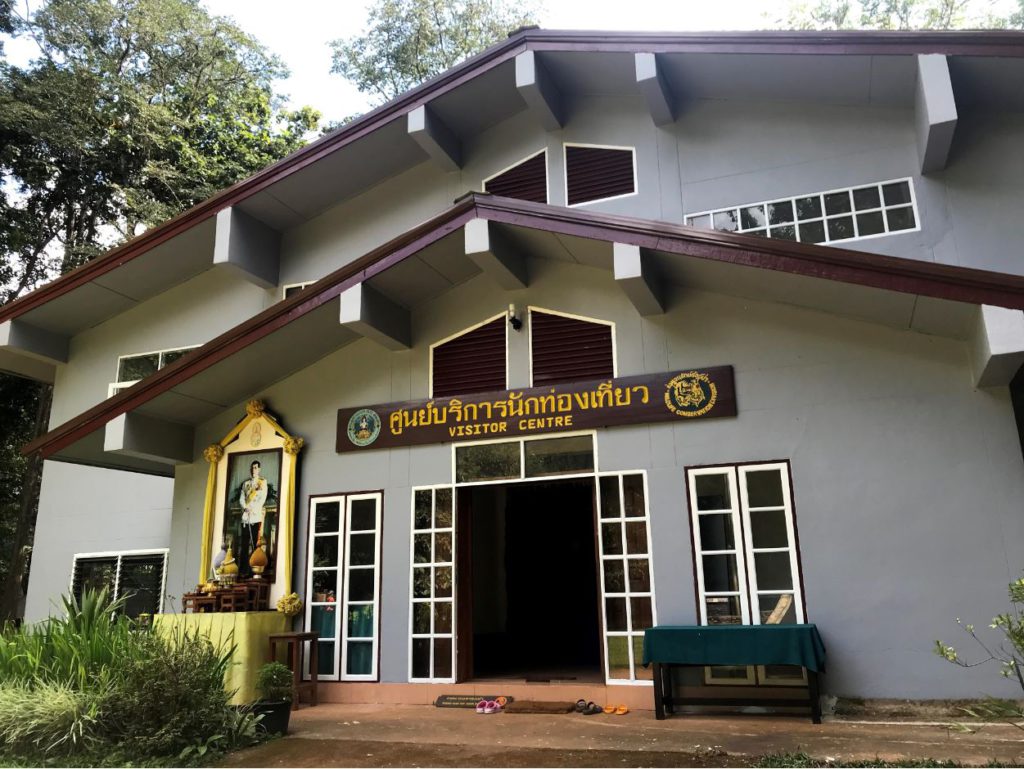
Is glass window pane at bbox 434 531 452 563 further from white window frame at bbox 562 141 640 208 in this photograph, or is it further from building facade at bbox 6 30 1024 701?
white window frame at bbox 562 141 640 208

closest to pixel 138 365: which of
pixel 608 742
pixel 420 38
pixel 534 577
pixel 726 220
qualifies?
pixel 534 577

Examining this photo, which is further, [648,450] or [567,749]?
[648,450]

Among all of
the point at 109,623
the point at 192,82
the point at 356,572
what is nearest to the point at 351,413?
the point at 356,572

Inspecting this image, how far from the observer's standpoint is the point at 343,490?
8.77 meters

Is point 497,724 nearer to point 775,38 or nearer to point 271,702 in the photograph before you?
point 271,702

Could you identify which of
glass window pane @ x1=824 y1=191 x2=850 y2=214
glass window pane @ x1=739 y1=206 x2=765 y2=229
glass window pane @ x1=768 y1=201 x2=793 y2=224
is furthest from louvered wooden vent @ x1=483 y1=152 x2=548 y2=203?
glass window pane @ x1=824 y1=191 x2=850 y2=214

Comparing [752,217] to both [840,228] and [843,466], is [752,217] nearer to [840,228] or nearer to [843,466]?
[840,228]

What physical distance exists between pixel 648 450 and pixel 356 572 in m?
3.39

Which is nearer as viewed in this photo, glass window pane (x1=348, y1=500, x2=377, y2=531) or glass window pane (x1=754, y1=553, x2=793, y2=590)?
glass window pane (x1=754, y1=553, x2=793, y2=590)

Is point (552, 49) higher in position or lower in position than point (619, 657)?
higher

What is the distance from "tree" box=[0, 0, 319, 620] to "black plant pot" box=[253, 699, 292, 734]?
11.0 metres

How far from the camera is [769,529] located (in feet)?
23.3

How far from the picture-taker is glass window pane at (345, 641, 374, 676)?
26.9 feet

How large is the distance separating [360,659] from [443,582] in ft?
3.87
